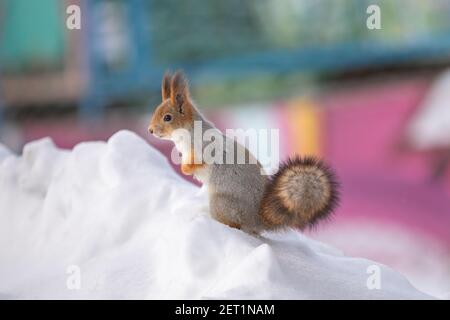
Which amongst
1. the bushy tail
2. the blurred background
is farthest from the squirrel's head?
the blurred background

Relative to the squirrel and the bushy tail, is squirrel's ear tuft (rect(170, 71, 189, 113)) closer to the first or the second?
the squirrel

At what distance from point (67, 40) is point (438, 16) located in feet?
5.14

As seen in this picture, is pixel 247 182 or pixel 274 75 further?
pixel 274 75

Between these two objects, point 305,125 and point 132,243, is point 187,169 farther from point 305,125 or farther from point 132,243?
point 305,125

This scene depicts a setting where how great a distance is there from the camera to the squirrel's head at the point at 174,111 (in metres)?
1.20

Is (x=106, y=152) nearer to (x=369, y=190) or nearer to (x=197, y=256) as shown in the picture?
(x=197, y=256)

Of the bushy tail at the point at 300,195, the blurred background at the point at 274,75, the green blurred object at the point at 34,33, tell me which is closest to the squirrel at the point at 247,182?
the bushy tail at the point at 300,195

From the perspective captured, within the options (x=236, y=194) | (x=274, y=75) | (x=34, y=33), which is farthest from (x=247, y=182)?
(x=34, y=33)

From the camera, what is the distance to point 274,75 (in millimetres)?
3588

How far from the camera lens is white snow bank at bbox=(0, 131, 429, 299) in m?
1.02

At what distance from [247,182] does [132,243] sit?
18 centimetres

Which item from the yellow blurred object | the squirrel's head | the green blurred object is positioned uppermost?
the green blurred object

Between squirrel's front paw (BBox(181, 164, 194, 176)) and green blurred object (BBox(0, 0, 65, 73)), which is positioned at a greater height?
green blurred object (BBox(0, 0, 65, 73))
